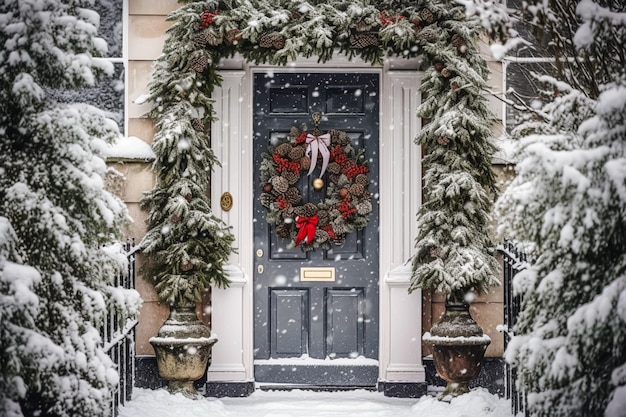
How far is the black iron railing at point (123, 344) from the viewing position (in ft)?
17.0

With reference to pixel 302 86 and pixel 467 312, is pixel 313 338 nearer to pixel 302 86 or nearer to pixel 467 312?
pixel 467 312

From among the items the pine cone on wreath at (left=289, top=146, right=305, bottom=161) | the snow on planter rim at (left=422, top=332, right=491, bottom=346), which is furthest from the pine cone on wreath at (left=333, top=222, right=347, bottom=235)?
the snow on planter rim at (left=422, top=332, right=491, bottom=346)

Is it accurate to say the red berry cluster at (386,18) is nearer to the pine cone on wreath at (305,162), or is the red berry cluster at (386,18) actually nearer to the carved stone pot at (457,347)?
the pine cone on wreath at (305,162)

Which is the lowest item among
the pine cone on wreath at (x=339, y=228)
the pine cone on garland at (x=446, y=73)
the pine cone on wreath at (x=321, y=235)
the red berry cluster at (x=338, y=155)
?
the pine cone on wreath at (x=321, y=235)

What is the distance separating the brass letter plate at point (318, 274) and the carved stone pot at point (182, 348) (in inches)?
39.0

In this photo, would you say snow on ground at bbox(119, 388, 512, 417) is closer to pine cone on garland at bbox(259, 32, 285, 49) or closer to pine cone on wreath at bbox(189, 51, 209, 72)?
pine cone on wreath at bbox(189, 51, 209, 72)

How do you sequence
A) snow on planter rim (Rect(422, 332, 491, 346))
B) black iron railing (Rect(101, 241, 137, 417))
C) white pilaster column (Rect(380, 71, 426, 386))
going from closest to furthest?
black iron railing (Rect(101, 241, 137, 417))
snow on planter rim (Rect(422, 332, 491, 346))
white pilaster column (Rect(380, 71, 426, 386))

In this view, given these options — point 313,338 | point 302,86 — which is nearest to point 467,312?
point 313,338

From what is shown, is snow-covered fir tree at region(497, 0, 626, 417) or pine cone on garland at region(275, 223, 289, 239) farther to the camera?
pine cone on garland at region(275, 223, 289, 239)

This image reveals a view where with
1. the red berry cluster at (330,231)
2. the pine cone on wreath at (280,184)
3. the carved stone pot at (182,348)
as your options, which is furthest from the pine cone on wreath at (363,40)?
the carved stone pot at (182,348)

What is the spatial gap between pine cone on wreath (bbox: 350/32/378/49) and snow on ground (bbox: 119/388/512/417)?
275 cm

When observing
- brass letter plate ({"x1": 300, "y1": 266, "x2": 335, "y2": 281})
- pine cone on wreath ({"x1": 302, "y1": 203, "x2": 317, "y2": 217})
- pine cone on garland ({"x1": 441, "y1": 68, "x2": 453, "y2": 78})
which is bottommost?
brass letter plate ({"x1": 300, "y1": 266, "x2": 335, "y2": 281})

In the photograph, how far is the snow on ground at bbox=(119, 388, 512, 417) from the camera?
589 centimetres

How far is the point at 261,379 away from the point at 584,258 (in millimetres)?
3961
